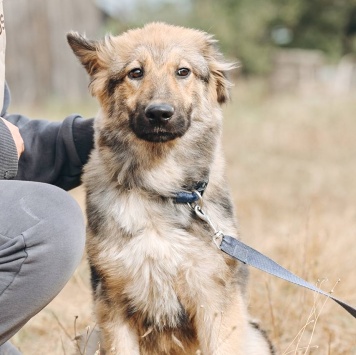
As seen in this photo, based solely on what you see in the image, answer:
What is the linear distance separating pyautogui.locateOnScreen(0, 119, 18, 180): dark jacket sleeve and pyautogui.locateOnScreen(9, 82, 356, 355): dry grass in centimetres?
90

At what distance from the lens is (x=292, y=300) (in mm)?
3918

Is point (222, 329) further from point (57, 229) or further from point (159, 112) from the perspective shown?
point (159, 112)

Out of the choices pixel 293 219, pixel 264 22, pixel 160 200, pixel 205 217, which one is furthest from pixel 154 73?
pixel 264 22

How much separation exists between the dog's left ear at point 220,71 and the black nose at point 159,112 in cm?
49

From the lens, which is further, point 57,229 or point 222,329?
point 222,329

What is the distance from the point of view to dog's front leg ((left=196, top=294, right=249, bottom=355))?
2812mm

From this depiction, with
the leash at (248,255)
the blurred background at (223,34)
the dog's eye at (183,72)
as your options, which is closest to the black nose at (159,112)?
the dog's eye at (183,72)

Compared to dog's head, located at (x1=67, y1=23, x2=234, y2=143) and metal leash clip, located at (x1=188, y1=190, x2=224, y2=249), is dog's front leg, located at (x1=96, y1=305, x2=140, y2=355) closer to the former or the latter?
metal leash clip, located at (x1=188, y1=190, x2=224, y2=249)

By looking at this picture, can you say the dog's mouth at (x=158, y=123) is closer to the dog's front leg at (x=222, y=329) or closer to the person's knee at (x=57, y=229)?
the person's knee at (x=57, y=229)

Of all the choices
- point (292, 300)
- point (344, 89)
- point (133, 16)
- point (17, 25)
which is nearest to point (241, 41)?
point (133, 16)

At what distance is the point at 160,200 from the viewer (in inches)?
117

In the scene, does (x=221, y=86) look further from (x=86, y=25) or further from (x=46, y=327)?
(x=86, y=25)

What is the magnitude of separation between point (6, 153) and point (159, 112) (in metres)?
0.65

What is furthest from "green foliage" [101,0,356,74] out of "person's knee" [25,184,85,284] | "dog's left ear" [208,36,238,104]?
"person's knee" [25,184,85,284]
